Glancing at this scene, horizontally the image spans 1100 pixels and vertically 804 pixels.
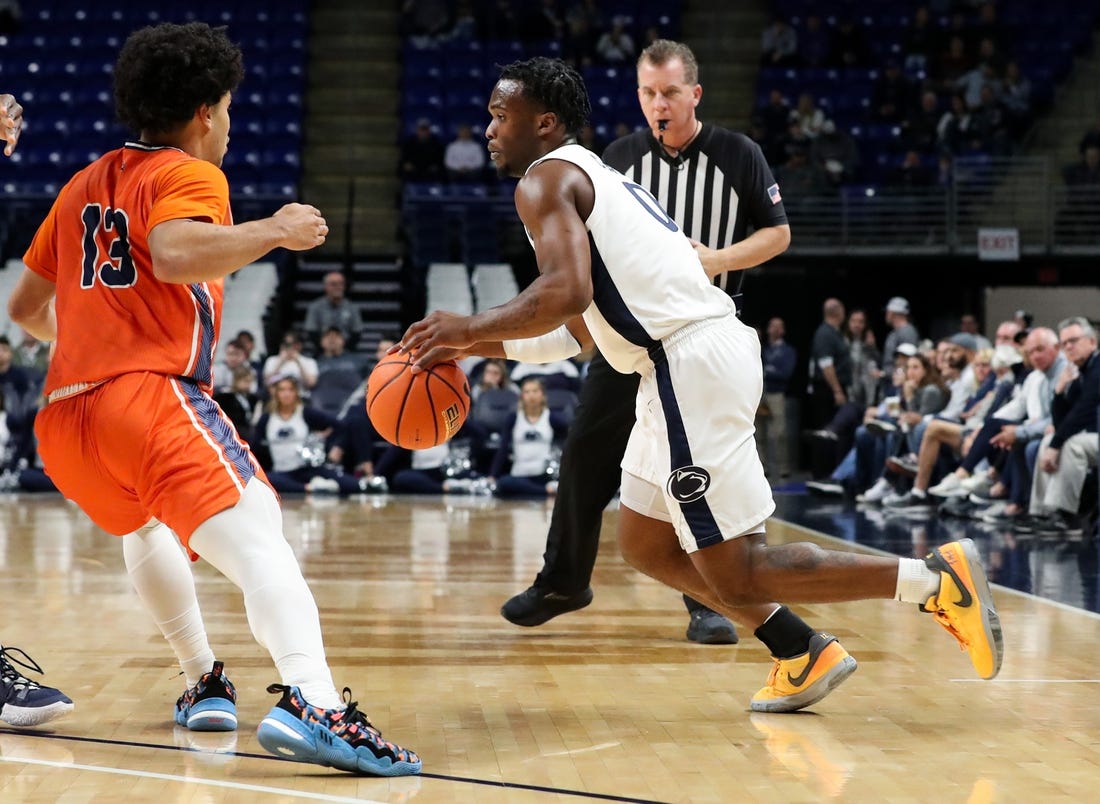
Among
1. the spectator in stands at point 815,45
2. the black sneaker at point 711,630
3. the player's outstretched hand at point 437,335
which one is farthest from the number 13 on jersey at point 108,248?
the spectator in stands at point 815,45

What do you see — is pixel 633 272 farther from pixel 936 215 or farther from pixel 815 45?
pixel 815 45

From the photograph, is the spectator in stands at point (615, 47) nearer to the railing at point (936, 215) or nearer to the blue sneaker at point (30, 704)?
the railing at point (936, 215)

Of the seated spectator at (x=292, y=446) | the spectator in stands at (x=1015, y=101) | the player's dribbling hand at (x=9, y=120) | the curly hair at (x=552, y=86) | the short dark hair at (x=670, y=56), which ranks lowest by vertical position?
the seated spectator at (x=292, y=446)

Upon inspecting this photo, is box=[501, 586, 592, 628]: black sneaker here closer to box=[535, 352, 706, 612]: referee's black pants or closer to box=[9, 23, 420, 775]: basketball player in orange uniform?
box=[535, 352, 706, 612]: referee's black pants

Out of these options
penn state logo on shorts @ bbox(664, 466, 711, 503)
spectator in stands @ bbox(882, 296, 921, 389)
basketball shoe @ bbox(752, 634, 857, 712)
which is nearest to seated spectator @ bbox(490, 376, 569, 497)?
spectator in stands @ bbox(882, 296, 921, 389)

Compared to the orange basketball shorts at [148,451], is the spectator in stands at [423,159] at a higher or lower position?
higher

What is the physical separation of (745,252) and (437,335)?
1480 mm

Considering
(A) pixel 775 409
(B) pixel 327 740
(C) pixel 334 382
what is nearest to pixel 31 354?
(C) pixel 334 382

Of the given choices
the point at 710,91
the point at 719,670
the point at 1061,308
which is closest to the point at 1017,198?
the point at 1061,308

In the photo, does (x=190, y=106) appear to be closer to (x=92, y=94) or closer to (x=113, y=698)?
(x=113, y=698)

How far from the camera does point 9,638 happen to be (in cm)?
477

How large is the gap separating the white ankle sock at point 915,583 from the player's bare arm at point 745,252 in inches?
46.2

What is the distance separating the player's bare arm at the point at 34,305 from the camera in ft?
11.1

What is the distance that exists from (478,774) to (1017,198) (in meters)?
13.6
